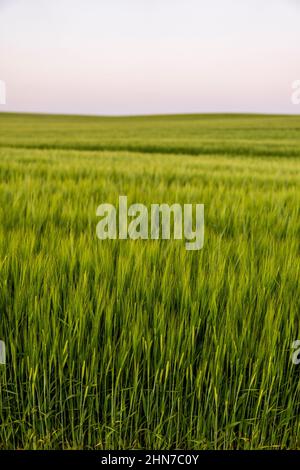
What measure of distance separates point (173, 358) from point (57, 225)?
104 centimetres

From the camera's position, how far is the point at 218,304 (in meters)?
1.37

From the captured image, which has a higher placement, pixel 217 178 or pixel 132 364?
pixel 217 178

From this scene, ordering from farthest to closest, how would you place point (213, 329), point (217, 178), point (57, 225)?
point (217, 178) → point (57, 225) → point (213, 329)

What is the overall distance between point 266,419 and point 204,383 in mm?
192

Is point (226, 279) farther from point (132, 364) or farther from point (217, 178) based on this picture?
point (217, 178)

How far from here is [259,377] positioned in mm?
1310

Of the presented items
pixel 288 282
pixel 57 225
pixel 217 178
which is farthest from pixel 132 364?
pixel 217 178

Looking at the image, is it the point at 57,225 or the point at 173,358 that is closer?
the point at 173,358

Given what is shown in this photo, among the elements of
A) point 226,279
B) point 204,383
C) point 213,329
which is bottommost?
point 204,383
